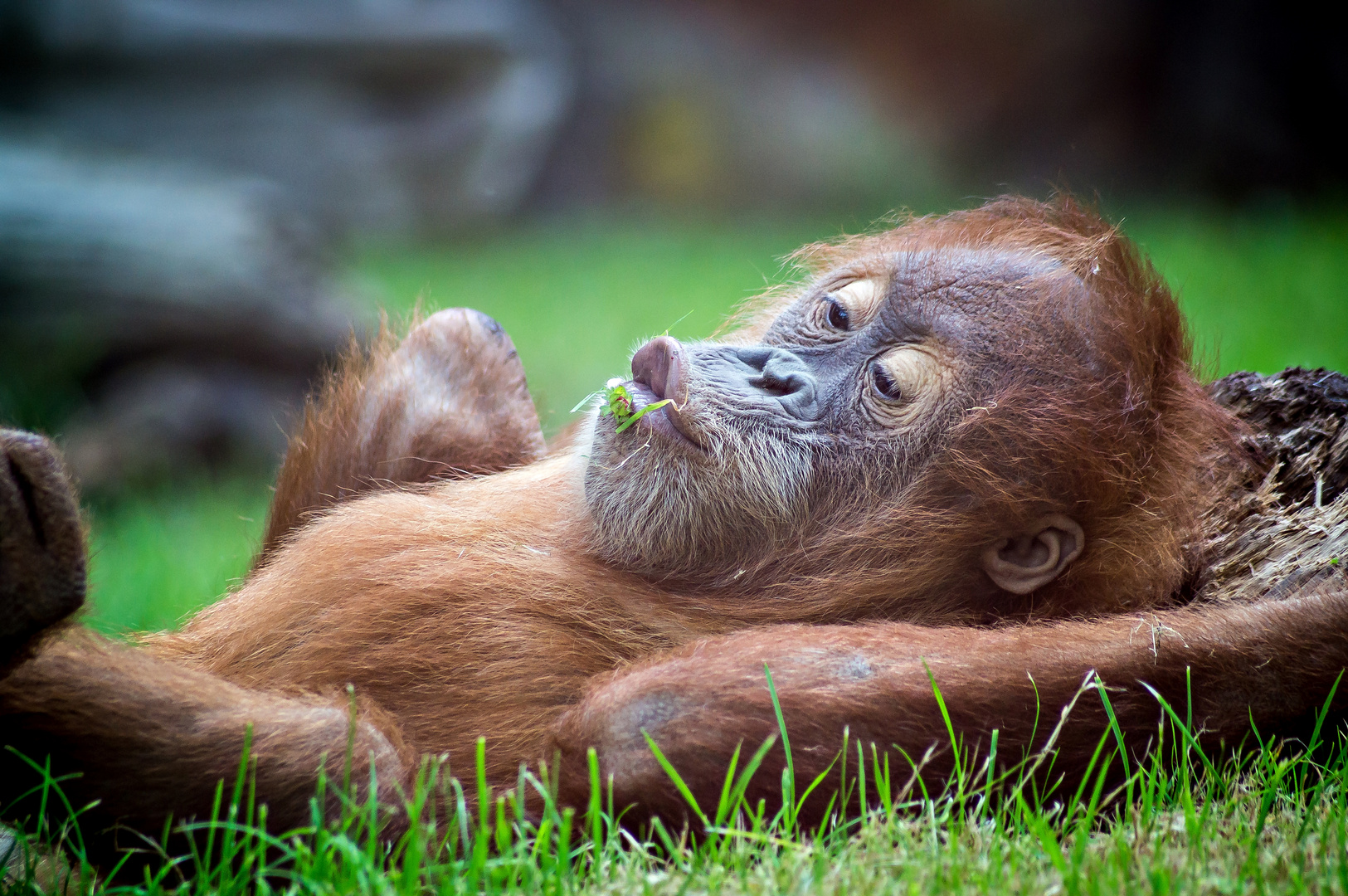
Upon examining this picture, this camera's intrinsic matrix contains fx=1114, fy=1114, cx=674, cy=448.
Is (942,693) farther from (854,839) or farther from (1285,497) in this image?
(1285,497)

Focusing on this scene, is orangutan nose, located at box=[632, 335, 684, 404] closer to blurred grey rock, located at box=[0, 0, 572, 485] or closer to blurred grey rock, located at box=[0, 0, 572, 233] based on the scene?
blurred grey rock, located at box=[0, 0, 572, 485]

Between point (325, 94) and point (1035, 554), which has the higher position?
point (325, 94)

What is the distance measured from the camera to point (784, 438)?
2754 millimetres

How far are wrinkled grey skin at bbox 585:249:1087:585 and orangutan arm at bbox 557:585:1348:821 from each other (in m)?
0.43

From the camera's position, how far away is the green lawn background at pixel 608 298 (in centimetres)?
530

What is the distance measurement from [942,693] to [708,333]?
213 inches

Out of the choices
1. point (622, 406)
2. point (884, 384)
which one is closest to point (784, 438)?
point (884, 384)

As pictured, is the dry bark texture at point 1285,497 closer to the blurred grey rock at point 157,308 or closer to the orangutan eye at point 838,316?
the orangutan eye at point 838,316

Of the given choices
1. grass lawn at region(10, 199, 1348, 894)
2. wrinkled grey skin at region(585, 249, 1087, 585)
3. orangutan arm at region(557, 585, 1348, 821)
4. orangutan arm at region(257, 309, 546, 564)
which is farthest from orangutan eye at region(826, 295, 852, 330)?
orangutan arm at region(257, 309, 546, 564)

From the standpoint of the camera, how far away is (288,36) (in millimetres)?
12375

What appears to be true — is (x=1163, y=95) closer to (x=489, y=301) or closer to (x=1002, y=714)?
(x=489, y=301)

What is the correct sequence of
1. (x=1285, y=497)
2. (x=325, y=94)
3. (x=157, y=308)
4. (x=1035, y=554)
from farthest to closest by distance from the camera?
(x=325, y=94), (x=157, y=308), (x=1285, y=497), (x=1035, y=554)

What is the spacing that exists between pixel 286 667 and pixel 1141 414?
2.14m

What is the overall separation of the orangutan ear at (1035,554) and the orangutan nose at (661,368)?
2.80 ft
